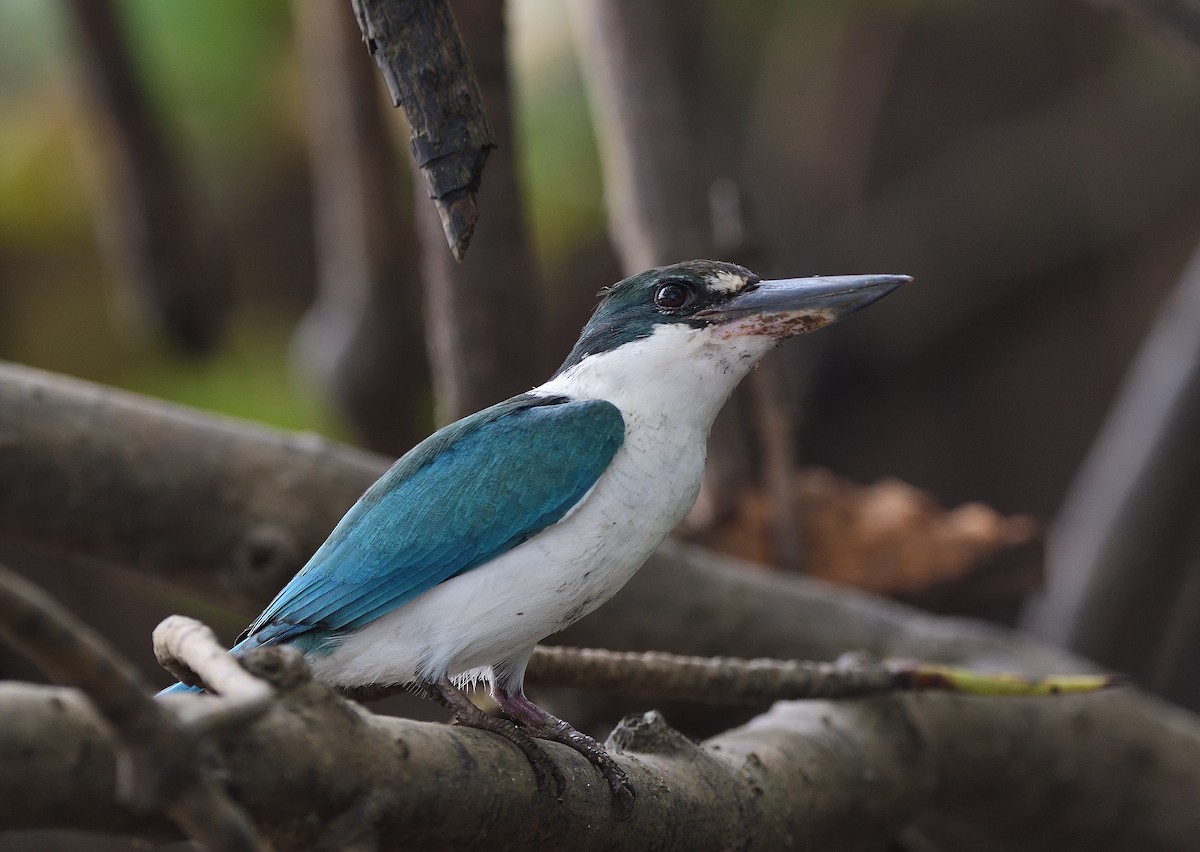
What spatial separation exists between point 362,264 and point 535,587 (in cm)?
329

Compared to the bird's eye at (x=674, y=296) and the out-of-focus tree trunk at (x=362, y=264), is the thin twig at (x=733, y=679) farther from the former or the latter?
the out-of-focus tree trunk at (x=362, y=264)

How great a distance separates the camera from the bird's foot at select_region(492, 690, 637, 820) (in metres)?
2.14

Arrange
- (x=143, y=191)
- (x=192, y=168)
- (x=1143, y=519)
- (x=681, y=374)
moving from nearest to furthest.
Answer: (x=681, y=374) → (x=143, y=191) → (x=1143, y=519) → (x=192, y=168)

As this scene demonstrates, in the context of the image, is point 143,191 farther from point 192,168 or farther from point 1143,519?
point 1143,519

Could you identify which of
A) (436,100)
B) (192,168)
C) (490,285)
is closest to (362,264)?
(490,285)

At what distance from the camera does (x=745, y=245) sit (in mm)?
3998

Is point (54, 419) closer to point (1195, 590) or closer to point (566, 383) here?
point (566, 383)

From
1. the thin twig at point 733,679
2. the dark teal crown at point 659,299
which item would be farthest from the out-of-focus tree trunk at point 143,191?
the thin twig at point 733,679

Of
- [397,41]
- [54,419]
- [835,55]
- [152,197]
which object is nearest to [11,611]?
[397,41]

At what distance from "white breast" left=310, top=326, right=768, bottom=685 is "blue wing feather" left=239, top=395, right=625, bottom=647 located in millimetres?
35

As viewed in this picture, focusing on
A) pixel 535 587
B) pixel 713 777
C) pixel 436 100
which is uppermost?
pixel 436 100

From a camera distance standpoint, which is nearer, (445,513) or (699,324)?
(445,513)

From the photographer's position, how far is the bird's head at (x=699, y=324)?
2365 millimetres

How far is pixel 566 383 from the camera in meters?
2.65
